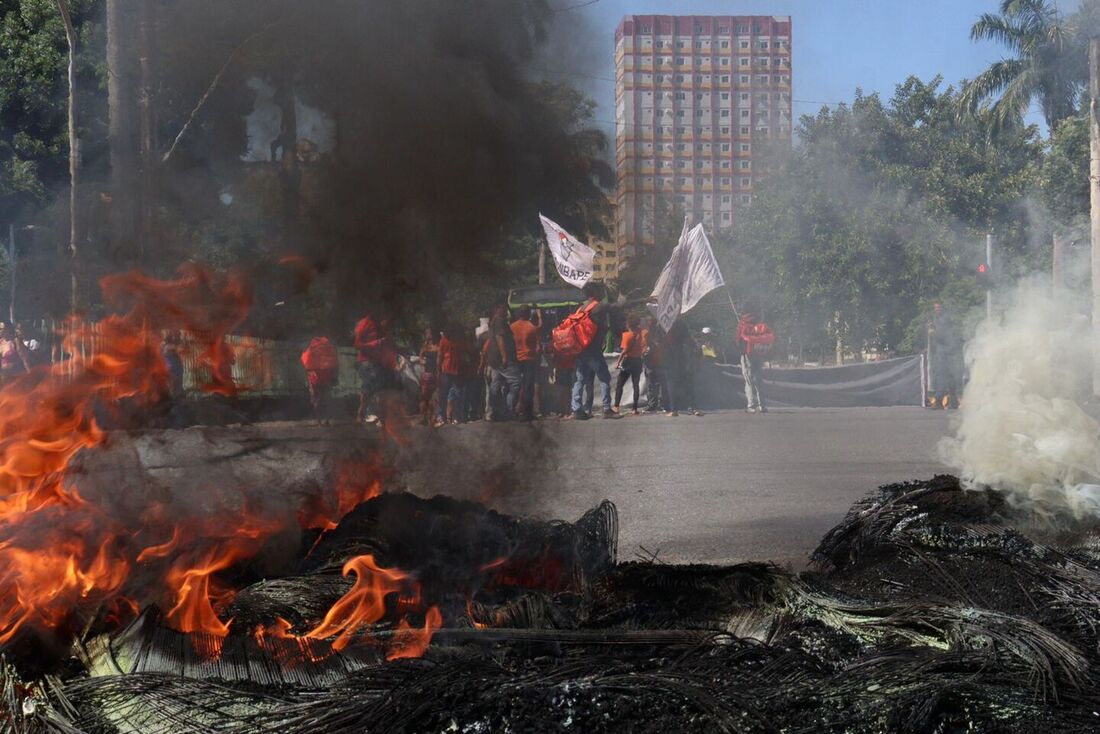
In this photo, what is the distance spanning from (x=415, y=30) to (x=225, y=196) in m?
1.54

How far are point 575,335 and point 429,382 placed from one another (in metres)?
8.60

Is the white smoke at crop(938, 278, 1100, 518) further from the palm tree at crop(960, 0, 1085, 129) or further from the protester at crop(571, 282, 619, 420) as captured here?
the protester at crop(571, 282, 619, 420)

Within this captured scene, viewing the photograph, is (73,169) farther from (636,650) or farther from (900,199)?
(636,650)

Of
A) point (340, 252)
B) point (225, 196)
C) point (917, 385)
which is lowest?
point (917, 385)

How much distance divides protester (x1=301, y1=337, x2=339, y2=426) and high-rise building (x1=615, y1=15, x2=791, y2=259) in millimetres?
1989

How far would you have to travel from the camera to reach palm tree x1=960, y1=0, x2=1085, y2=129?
471 inches

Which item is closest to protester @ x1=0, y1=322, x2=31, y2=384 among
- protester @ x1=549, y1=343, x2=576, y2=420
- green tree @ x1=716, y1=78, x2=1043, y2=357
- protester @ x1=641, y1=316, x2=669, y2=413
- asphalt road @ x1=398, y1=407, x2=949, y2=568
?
protester @ x1=549, y1=343, x2=576, y2=420

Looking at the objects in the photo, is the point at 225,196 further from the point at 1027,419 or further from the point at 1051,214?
the point at 1051,214

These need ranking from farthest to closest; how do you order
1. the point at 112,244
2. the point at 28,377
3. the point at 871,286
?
the point at 871,286 < the point at 112,244 < the point at 28,377

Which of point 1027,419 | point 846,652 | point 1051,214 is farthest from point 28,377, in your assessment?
point 1051,214

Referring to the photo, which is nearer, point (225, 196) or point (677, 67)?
point (677, 67)

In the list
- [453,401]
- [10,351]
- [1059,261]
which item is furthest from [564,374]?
[1059,261]

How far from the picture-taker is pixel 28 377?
4738 millimetres

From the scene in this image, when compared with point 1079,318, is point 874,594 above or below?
below
